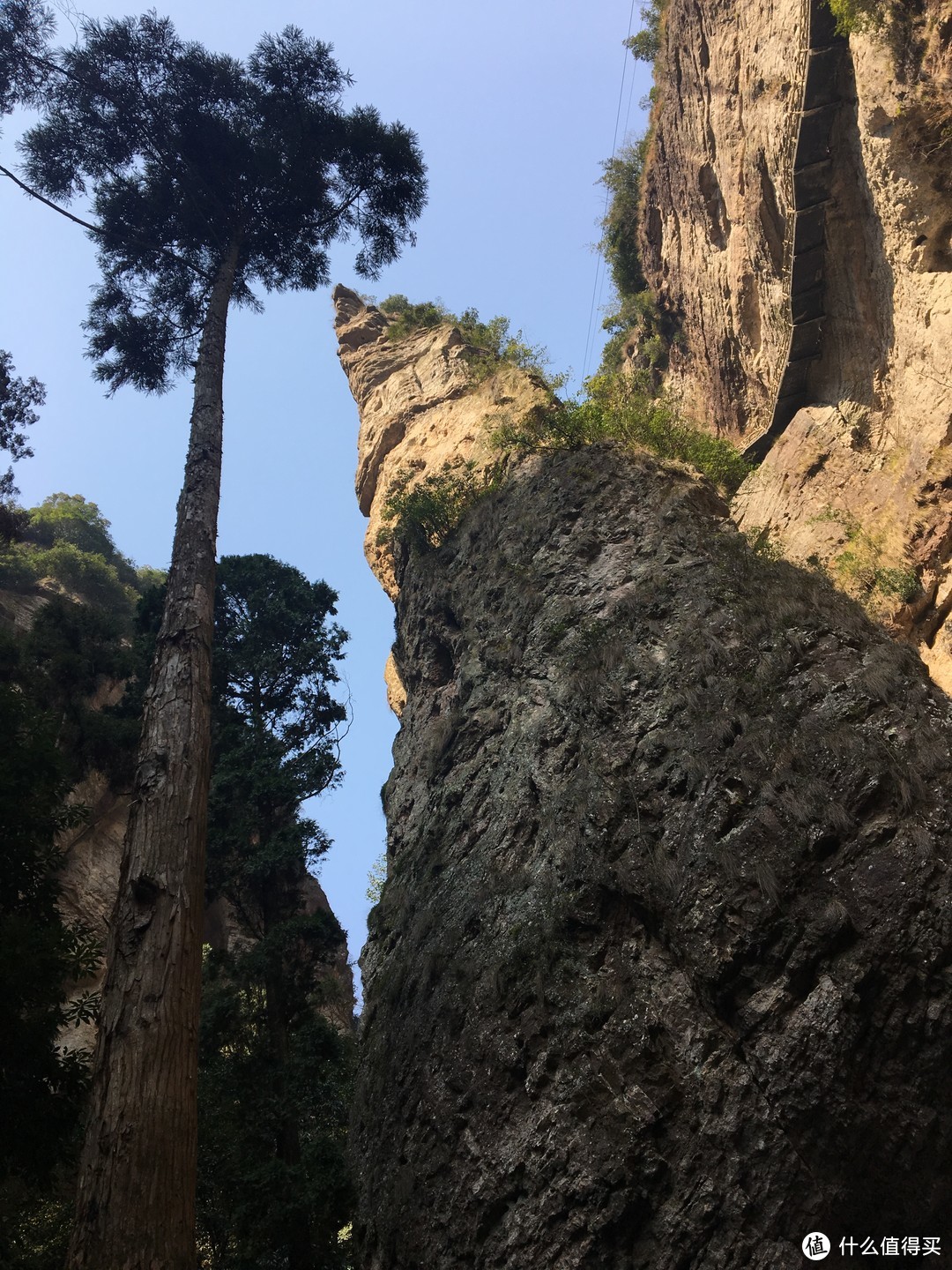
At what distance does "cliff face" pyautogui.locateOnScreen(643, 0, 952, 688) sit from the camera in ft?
32.7

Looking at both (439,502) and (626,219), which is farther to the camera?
(626,219)

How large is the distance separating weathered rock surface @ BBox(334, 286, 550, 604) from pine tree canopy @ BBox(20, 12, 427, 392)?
4659 millimetres

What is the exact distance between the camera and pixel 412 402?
20.2 m

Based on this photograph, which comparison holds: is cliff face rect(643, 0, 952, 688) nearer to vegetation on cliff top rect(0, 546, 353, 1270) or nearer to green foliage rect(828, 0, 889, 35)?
green foliage rect(828, 0, 889, 35)

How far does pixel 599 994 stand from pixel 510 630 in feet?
18.6

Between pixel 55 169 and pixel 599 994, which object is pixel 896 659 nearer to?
pixel 599 994

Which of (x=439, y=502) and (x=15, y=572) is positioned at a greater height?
(x=15, y=572)

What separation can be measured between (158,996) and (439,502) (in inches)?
439

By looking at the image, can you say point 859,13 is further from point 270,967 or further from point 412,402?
point 270,967

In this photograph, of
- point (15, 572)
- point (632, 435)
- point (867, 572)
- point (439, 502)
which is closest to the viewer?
point (867, 572)

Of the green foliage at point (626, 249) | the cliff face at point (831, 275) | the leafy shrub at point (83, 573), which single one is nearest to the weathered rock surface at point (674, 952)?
the cliff face at point (831, 275)

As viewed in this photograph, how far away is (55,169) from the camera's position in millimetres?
13672

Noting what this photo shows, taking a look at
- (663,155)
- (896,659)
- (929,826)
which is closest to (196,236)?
(663,155)

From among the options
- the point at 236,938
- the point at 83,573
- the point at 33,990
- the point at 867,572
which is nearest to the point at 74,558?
the point at 83,573
